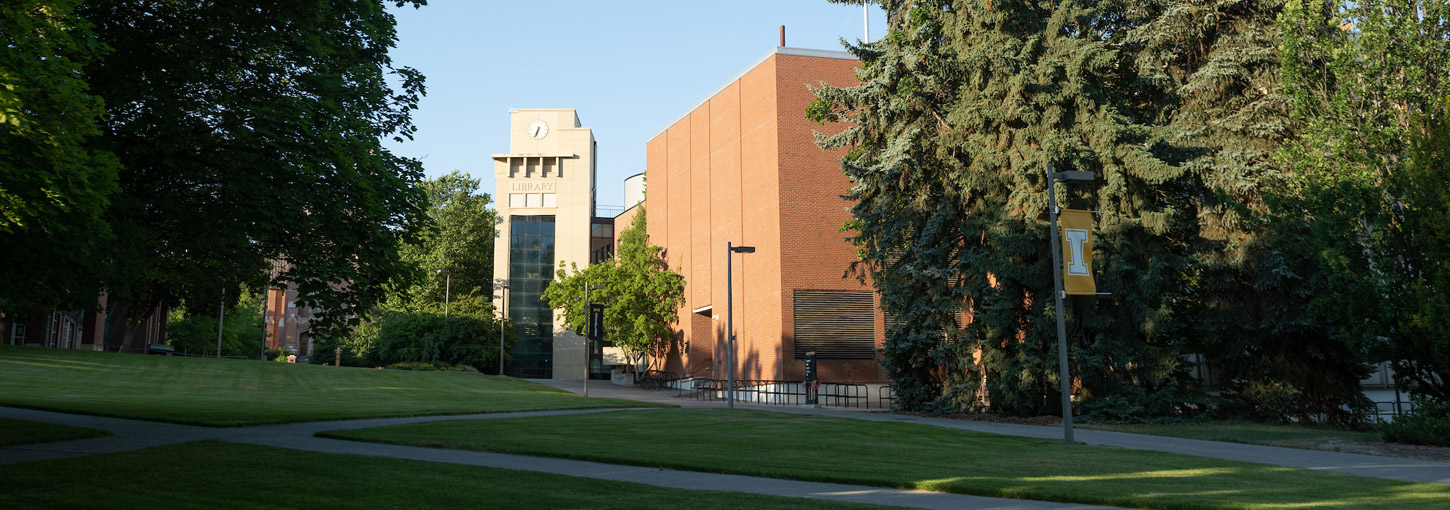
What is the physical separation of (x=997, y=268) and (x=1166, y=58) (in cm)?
833

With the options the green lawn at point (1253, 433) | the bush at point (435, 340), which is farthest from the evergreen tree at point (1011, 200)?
the bush at point (435, 340)

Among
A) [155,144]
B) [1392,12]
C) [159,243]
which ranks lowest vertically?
[159,243]

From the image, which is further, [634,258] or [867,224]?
[634,258]

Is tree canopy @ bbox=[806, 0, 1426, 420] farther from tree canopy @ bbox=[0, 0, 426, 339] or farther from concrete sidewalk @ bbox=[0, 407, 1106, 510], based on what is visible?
tree canopy @ bbox=[0, 0, 426, 339]

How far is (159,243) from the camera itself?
1576 cm

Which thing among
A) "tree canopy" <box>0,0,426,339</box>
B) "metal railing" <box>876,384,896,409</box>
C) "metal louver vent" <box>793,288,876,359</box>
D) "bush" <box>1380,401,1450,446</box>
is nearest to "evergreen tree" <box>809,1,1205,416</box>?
"metal railing" <box>876,384,896,409</box>

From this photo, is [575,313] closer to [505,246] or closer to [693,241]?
[693,241]

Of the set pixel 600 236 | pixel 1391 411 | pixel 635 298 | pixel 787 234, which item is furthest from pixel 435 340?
pixel 1391 411

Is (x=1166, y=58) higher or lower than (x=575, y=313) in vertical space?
higher

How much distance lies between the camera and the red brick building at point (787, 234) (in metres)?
39.3

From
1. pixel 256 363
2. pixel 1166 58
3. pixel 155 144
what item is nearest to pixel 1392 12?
pixel 1166 58

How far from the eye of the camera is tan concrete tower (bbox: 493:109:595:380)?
245 ft

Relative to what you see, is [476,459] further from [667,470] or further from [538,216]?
[538,216]

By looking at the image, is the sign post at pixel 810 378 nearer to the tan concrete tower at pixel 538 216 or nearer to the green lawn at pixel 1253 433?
the green lawn at pixel 1253 433
